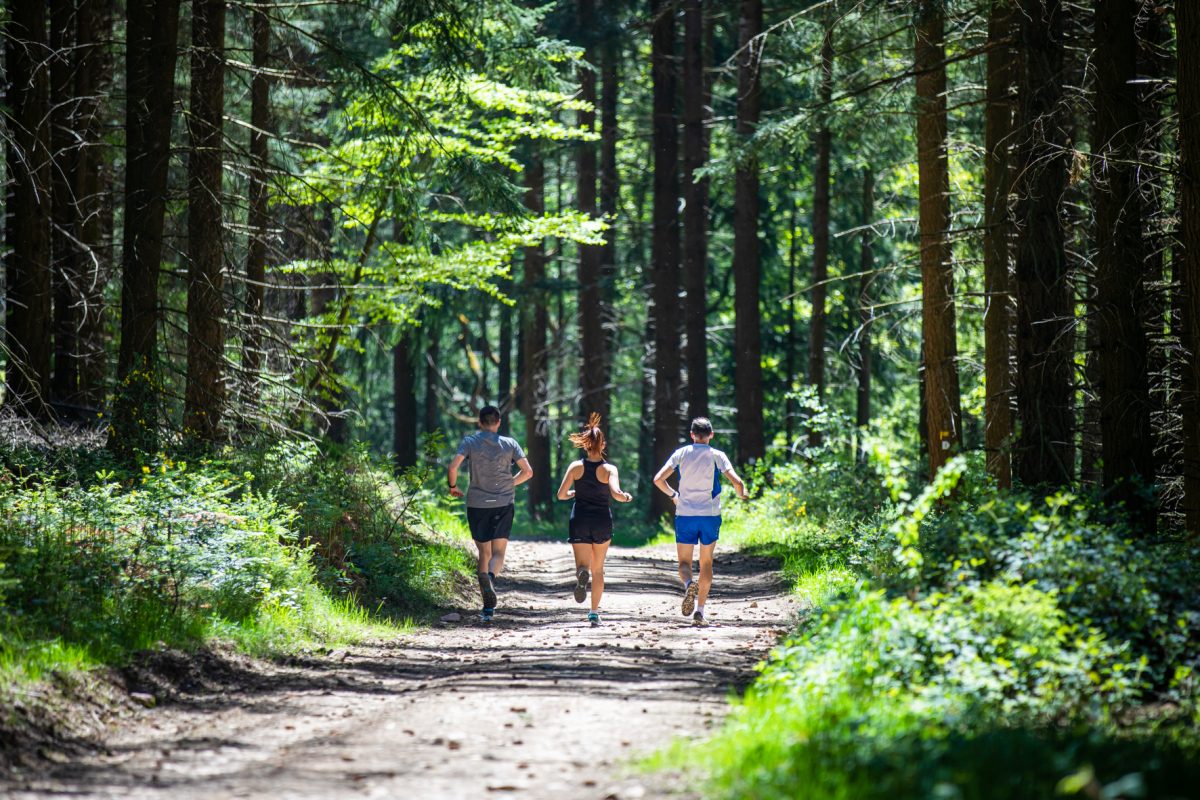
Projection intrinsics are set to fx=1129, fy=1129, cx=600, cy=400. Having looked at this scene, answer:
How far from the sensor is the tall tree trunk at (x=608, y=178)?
27922mm

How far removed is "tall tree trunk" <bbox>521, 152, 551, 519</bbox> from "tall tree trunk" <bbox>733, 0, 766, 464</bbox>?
608cm

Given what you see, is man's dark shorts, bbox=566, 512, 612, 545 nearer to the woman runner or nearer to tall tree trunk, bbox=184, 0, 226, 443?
the woman runner

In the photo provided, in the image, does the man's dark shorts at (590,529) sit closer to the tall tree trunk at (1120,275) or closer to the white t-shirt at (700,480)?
the white t-shirt at (700,480)

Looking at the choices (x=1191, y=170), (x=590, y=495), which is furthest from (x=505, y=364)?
(x=1191, y=170)

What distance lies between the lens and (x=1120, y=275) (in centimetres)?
1057

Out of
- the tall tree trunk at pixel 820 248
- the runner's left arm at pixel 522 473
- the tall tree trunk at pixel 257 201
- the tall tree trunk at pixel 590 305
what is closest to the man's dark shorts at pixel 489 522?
the runner's left arm at pixel 522 473

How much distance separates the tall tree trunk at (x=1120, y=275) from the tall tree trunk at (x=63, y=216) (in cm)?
1306

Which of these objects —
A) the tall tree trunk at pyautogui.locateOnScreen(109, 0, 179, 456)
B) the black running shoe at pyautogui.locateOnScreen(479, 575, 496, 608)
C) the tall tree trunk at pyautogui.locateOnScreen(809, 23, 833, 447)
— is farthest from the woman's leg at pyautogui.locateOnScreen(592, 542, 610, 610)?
the tall tree trunk at pyautogui.locateOnScreen(809, 23, 833, 447)

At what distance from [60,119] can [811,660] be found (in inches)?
549

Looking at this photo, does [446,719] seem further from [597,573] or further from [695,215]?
[695,215]

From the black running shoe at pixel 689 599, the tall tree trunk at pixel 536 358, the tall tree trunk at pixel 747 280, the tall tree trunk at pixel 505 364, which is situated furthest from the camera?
the tall tree trunk at pixel 505 364

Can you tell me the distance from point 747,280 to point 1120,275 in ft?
48.6

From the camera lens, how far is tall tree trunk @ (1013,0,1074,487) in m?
11.3

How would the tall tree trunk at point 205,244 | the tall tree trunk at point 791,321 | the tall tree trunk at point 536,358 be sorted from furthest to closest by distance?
the tall tree trunk at point 791,321
the tall tree trunk at point 536,358
the tall tree trunk at point 205,244
